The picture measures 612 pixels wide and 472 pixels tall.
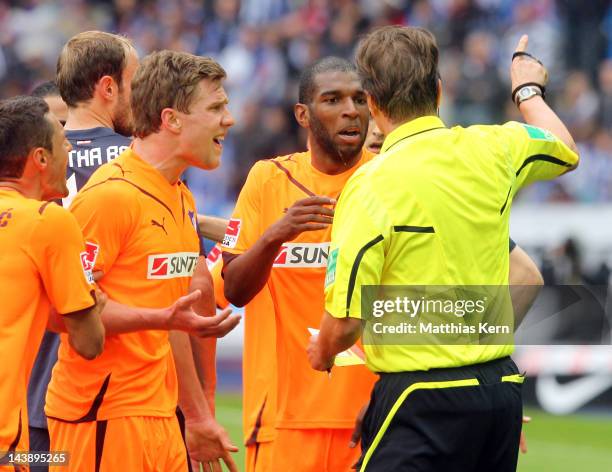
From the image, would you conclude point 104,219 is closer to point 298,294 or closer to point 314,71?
point 298,294

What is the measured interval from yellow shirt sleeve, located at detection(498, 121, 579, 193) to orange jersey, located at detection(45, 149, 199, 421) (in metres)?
1.56

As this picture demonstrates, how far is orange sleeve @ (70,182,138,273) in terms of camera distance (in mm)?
4941

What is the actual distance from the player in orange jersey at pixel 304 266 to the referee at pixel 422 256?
1085mm

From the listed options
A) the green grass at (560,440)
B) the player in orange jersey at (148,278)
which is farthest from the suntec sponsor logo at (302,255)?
the green grass at (560,440)

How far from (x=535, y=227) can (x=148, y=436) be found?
8.41 m

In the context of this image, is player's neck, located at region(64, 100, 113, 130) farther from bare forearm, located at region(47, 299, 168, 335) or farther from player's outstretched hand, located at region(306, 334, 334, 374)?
player's outstretched hand, located at region(306, 334, 334, 374)

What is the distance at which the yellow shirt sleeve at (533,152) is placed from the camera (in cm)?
452

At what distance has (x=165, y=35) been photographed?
17828mm

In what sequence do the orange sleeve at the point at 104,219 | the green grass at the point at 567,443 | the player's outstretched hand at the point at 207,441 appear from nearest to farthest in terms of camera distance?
the orange sleeve at the point at 104,219
the player's outstretched hand at the point at 207,441
the green grass at the point at 567,443

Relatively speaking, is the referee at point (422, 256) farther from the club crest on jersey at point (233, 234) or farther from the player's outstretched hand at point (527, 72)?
the club crest on jersey at point (233, 234)

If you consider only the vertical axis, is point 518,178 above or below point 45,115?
below

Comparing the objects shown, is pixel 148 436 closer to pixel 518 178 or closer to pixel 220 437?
pixel 220 437

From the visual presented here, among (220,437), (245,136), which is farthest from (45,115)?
(245,136)

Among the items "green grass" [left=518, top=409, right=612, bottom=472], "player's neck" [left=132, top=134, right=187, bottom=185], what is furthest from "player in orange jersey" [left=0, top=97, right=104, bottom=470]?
"green grass" [left=518, top=409, right=612, bottom=472]
